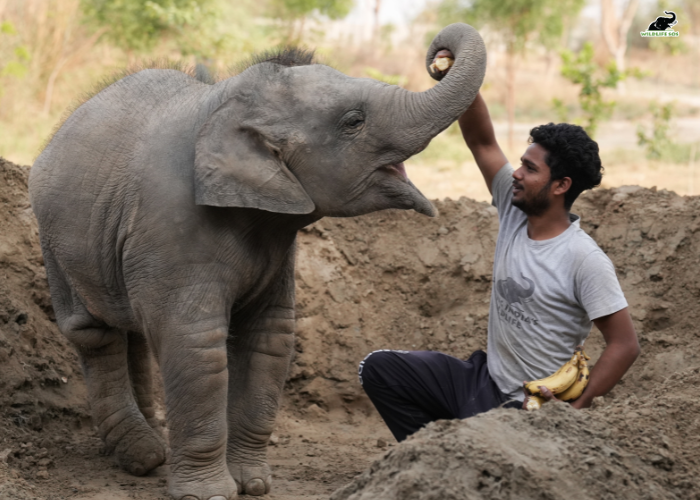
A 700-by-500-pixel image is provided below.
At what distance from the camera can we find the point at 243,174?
3781 mm

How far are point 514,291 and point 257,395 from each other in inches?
58.2

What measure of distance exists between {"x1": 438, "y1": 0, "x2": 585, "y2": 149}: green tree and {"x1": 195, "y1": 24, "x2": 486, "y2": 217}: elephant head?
43.4ft

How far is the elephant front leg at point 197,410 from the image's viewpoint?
3.95 metres

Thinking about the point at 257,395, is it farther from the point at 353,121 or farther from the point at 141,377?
the point at 353,121

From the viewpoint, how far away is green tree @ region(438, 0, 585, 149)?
16.7 meters

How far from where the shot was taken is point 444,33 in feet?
13.0

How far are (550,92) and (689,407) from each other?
77.4 ft

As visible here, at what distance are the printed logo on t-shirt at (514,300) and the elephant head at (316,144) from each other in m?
0.69

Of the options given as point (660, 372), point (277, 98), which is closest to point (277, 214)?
point (277, 98)

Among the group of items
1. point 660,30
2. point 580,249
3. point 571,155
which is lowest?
point 580,249

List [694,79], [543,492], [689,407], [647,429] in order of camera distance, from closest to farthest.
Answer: [543,492] < [647,429] < [689,407] < [694,79]

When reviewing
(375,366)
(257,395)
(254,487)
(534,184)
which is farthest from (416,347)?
(534,184)

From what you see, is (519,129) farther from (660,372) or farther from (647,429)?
(647,429)

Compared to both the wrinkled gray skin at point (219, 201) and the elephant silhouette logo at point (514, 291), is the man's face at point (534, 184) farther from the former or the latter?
the wrinkled gray skin at point (219, 201)
